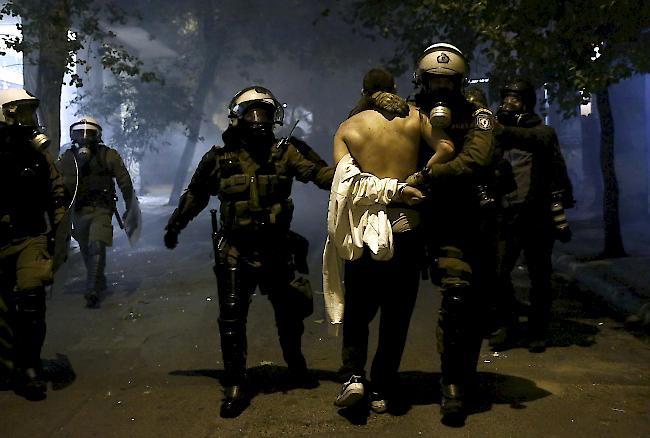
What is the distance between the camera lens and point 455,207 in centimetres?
401

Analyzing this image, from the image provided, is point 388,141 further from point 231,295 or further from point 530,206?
point 530,206

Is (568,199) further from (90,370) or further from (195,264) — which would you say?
(195,264)

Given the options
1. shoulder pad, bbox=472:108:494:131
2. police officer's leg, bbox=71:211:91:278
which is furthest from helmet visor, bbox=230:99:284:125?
police officer's leg, bbox=71:211:91:278

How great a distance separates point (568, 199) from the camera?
215 inches

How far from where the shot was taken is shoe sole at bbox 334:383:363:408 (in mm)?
3930

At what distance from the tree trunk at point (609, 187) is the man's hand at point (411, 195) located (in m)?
7.17

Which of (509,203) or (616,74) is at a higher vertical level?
(616,74)

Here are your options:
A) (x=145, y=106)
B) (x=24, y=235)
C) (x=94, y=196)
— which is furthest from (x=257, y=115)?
(x=145, y=106)

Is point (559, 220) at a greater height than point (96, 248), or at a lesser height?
greater

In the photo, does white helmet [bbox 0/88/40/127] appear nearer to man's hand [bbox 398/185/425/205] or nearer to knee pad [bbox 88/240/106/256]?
man's hand [bbox 398/185/425/205]

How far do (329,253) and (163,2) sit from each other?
24677 mm

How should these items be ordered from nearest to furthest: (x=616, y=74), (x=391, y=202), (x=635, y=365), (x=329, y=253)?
(x=391, y=202) < (x=329, y=253) < (x=635, y=365) < (x=616, y=74)

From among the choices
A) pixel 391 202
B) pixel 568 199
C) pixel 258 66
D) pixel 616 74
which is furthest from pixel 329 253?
pixel 258 66

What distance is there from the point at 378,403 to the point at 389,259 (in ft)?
3.10
